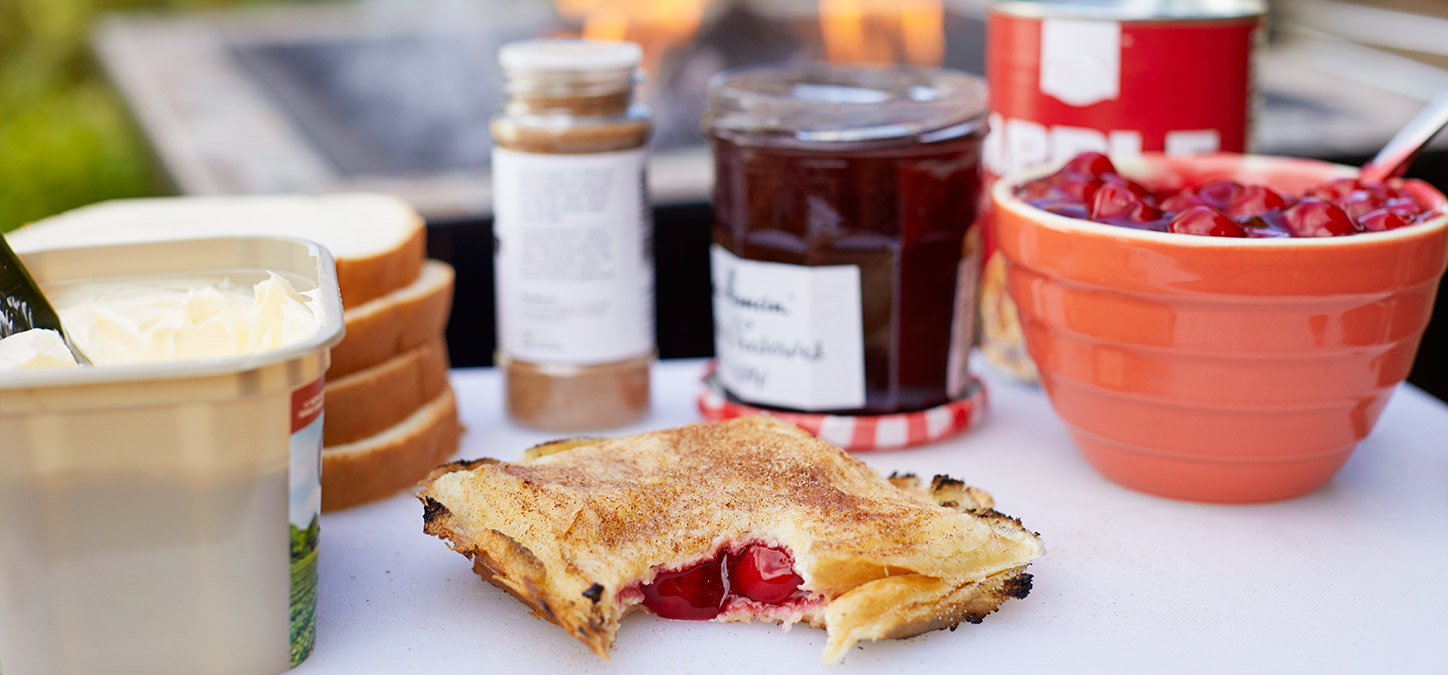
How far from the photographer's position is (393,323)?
1.05m

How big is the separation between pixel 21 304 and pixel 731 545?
1.63ft

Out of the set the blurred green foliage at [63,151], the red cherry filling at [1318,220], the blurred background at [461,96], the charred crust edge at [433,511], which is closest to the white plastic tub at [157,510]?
the charred crust edge at [433,511]

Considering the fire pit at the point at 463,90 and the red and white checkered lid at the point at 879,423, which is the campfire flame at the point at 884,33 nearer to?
the fire pit at the point at 463,90

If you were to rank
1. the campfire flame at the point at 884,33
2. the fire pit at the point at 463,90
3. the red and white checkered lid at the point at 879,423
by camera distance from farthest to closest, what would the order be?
the campfire flame at the point at 884,33, the fire pit at the point at 463,90, the red and white checkered lid at the point at 879,423

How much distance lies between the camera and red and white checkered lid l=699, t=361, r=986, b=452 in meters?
1.12

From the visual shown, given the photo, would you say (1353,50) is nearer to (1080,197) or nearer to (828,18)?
(828,18)

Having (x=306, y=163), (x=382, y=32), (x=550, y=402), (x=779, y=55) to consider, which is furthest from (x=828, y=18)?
(x=550, y=402)

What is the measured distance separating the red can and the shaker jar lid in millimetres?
107

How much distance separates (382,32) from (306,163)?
5.45 feet

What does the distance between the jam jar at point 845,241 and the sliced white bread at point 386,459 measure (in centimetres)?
28

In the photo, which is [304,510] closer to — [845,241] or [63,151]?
[845,241]

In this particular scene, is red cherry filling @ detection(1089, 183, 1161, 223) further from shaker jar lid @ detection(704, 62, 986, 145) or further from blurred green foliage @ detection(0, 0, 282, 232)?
blurred green foliage @ detection(0, 0, 282, 232)

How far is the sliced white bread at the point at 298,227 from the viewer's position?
1045 mm

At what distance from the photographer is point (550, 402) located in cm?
117
